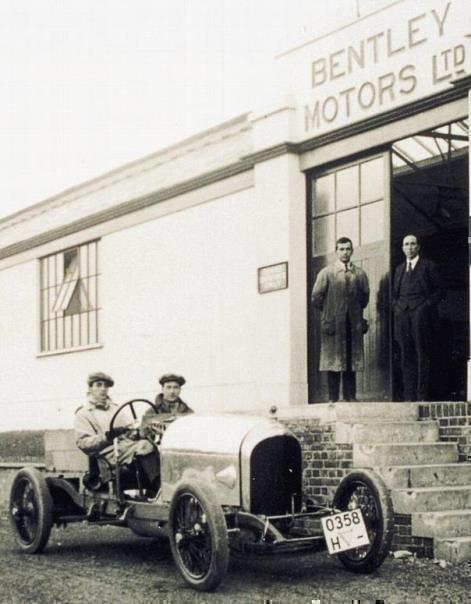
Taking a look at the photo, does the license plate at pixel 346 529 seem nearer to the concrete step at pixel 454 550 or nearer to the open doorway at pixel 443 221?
the concrete step at pixel 454 550

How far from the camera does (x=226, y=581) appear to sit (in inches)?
277

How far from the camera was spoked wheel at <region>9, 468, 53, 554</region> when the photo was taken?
330 inches

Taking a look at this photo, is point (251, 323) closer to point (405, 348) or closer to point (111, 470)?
point (405, 348)

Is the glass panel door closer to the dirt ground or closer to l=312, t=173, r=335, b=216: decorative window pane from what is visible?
l=312, t=173, r=335, b=216: decorative window pane

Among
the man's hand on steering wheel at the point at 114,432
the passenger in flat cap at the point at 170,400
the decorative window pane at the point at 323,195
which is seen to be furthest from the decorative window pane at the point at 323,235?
the man's hand on steering wheel at the point at 114,432

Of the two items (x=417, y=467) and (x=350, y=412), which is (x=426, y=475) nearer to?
(x=417, y=467)

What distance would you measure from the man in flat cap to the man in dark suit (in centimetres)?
329

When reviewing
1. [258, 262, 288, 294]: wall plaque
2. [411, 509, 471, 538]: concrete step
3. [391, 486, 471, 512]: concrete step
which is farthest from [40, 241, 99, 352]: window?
[411, 509, 471, 538]: concrete step

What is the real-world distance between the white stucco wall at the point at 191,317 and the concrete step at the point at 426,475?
3.70 m

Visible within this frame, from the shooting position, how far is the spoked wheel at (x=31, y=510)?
27.5 ft

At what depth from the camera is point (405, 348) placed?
10805 millimetres

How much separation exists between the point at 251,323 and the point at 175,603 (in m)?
6.97

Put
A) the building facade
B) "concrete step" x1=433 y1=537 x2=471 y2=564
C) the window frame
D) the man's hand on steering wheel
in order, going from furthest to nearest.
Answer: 1. the window frame
2. the building facade
3. the man's hand on steering wheel
4. "concrete step" x1=433 y1=537 x2=471 y2=564

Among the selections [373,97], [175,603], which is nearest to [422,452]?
[175,603]
